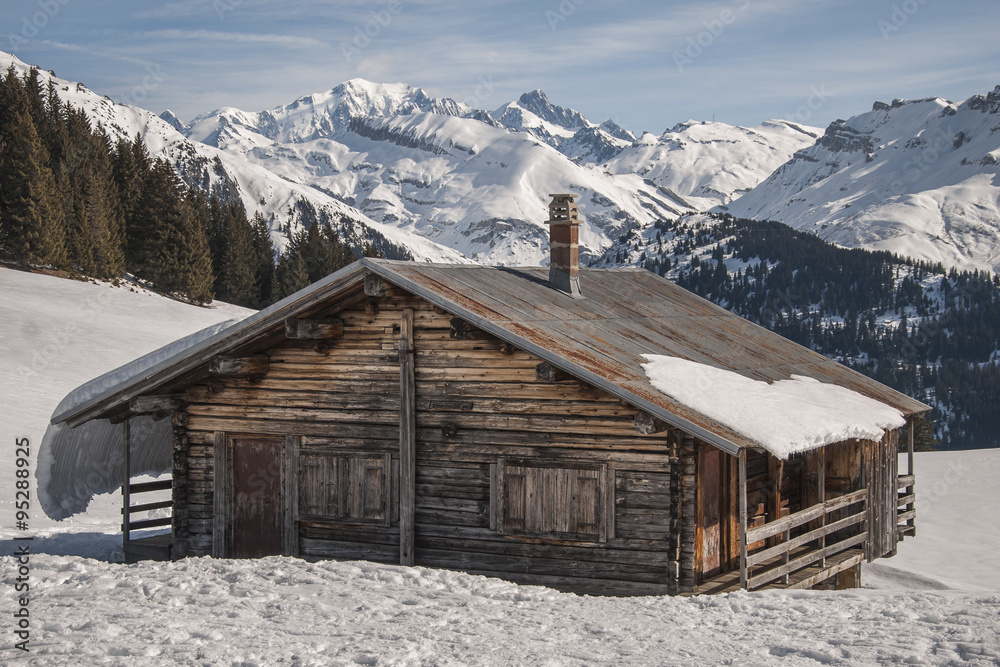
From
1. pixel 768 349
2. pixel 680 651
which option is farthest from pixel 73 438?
pixel 768 349

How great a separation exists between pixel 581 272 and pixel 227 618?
11297 millimetres

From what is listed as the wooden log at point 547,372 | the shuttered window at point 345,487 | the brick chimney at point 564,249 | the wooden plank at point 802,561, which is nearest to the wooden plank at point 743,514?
the wooden plank at point 802,561

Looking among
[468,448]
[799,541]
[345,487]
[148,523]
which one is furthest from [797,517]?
[148,523]

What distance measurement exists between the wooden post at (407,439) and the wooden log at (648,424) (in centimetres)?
345

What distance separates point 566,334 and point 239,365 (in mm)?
4804

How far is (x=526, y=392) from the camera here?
13.4m

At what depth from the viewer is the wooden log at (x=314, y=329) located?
46.0 ft

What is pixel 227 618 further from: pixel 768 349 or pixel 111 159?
pixel 111 159

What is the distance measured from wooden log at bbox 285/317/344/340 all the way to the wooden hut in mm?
28

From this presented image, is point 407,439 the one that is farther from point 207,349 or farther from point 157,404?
point 157,404

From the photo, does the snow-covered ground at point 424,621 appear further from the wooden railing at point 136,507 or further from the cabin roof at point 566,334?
the wooden railing at point 136,507

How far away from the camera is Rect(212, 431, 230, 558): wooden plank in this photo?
15320 mm

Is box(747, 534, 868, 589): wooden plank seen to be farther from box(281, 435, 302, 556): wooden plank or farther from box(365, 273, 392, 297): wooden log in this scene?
box(281, 435, 302, 556): wooden plank

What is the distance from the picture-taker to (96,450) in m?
16.6
